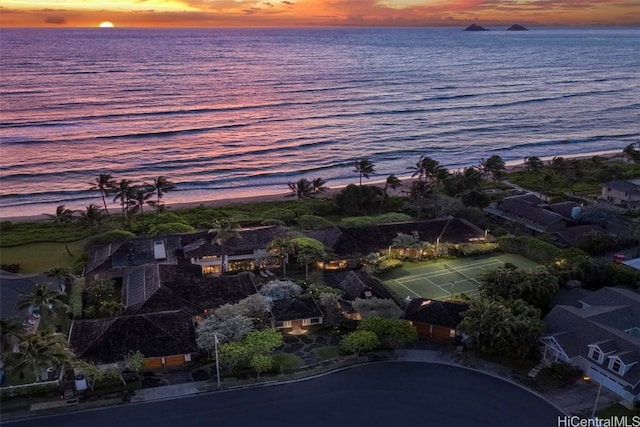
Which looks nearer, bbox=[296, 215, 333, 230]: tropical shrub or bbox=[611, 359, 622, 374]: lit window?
bbox=[611, 359, 622, 374]: lit window

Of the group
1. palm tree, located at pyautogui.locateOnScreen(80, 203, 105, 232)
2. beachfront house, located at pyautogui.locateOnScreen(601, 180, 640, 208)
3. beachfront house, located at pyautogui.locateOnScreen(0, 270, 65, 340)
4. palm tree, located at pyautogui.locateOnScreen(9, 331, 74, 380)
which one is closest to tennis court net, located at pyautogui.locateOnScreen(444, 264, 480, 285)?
beachfront house, located at pyautogui.locateOnScreen(601, 180, 640, 208)

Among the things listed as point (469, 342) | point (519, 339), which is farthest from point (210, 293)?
point (519, 339)

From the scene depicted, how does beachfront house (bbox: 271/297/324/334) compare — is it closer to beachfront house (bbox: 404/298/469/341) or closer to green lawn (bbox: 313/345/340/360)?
green lawn (bbox: 313/345/340/360)

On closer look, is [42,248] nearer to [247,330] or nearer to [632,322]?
[247,330]

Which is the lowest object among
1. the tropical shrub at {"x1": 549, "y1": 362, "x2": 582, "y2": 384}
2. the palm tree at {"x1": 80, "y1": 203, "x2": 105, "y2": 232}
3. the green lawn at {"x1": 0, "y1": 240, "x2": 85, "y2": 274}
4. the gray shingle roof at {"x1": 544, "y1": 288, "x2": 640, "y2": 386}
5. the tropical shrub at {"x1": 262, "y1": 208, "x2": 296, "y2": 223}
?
the green lawn at {"x1": 0, "y1": 240, "x2": 85, "y2": 274}

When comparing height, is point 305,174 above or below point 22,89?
below

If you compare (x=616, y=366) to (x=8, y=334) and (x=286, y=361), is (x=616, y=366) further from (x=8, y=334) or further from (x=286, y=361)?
(x=8, y=334)
